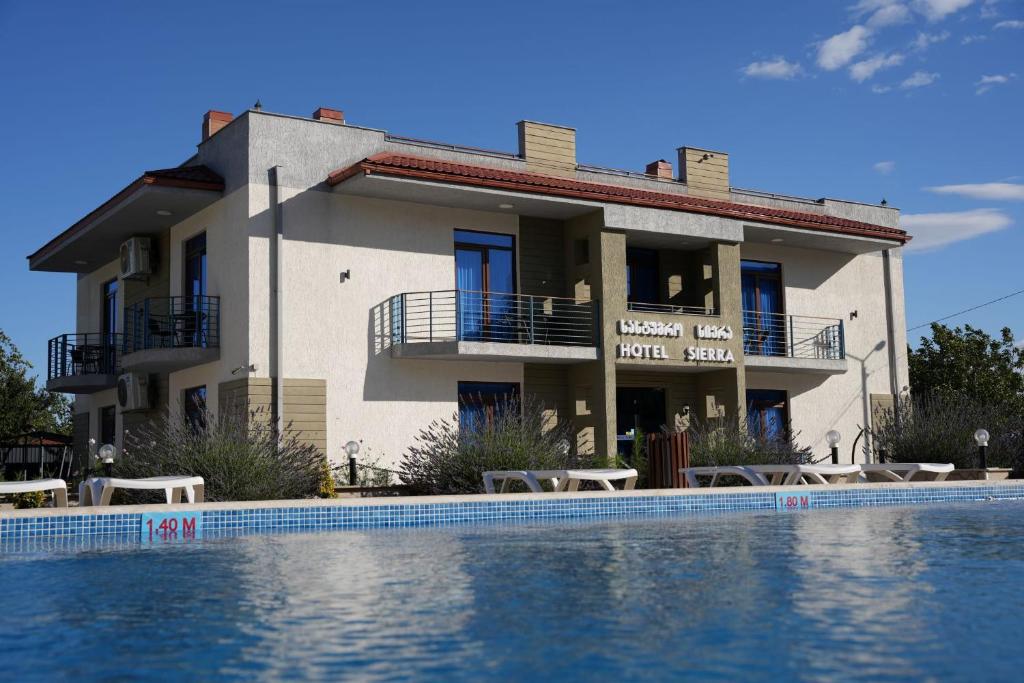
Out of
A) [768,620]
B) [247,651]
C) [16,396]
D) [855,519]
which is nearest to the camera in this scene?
[247,651]

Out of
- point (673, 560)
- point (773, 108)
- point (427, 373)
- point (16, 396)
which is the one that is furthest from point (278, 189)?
point (16, 396)

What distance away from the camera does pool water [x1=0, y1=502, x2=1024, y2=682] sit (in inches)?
157

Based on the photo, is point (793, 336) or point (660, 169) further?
point (660, 169)

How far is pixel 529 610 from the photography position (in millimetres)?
5105

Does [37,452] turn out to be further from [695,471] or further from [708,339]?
[695,471]

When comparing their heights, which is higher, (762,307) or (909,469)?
(762,307)

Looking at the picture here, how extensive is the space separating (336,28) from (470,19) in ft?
6.73

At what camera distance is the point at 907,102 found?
720 inches

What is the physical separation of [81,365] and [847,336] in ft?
50.2

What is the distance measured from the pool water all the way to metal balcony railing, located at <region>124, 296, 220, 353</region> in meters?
8.91

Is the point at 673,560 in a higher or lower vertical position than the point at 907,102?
lower

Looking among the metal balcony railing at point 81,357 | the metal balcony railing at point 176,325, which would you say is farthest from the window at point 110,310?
the metal balcony railing at point 176,325

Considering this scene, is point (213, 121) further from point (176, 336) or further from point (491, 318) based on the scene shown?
point (491, 318)

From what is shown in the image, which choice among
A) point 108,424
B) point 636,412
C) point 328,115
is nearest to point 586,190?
point 636,412
